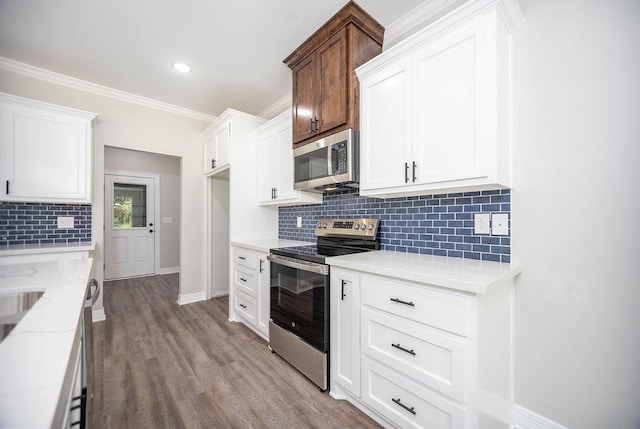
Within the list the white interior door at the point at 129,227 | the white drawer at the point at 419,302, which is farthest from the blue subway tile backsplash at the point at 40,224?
the white drawer at the point at 419,302

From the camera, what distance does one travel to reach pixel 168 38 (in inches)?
94.0

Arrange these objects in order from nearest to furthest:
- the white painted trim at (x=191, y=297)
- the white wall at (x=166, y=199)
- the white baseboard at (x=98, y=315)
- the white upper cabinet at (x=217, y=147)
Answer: the white baseboard at (x=98, y=315) → the white upper cabinet at (x=217, y=147) → the white painted trim at (x=191, y=297) → the white wall at (x=166, y=199)

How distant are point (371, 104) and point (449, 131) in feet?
2.01

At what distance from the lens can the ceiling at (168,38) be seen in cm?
205

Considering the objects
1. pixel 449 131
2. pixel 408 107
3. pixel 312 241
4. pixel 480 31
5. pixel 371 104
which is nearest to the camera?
pixel 480 31

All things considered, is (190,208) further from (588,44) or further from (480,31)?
(588,44)

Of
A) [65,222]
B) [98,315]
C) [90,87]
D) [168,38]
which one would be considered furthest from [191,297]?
[168,38]

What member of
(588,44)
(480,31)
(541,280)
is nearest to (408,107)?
(480,31)

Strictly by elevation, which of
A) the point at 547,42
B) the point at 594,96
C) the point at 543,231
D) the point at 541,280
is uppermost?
the point at 547,42

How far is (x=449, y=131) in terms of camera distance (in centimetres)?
155

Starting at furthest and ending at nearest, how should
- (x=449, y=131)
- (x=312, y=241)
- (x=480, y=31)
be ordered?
(x=312, y=241), (x=449, y=131), (x=480, y=31)

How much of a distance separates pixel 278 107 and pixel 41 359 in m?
3.54

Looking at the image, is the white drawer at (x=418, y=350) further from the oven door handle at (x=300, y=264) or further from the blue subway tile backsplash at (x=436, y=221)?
the blue subway tile backsplash at (x=436, y=221)

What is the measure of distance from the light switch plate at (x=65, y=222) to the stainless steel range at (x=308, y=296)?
2.42m
